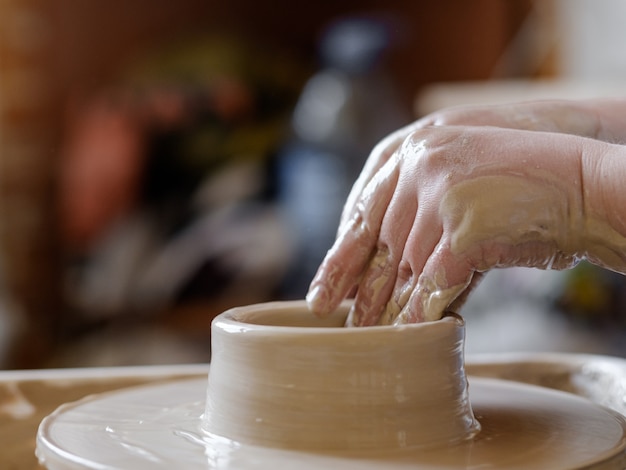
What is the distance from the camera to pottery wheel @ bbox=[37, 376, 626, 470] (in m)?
0.71

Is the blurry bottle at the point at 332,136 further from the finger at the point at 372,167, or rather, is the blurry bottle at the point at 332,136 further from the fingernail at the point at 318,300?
the fingernail at the point at 318,300

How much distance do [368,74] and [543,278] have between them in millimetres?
1120

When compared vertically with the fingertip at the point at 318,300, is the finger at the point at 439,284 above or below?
above

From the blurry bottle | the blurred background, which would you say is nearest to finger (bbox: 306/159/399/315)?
the blurred background

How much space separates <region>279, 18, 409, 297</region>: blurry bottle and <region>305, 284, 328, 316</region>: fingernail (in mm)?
2123

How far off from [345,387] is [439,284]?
0.12 m

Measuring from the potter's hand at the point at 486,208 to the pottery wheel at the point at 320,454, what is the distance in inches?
4.7

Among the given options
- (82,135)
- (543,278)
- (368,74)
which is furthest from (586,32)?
(82,135)

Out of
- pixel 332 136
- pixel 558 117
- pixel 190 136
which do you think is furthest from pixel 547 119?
pixel 190 136

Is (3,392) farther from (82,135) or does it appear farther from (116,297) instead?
(82,135)

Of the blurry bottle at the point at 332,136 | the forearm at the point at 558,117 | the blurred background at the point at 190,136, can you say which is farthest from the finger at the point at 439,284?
the blurry bottle at the point at 332,136

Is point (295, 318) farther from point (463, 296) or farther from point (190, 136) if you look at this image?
point (190, 136)

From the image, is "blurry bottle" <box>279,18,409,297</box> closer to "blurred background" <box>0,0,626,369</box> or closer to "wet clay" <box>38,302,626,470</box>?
"blurred background" <box>0,0,626,369</box>

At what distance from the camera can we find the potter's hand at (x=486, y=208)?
0.76m
